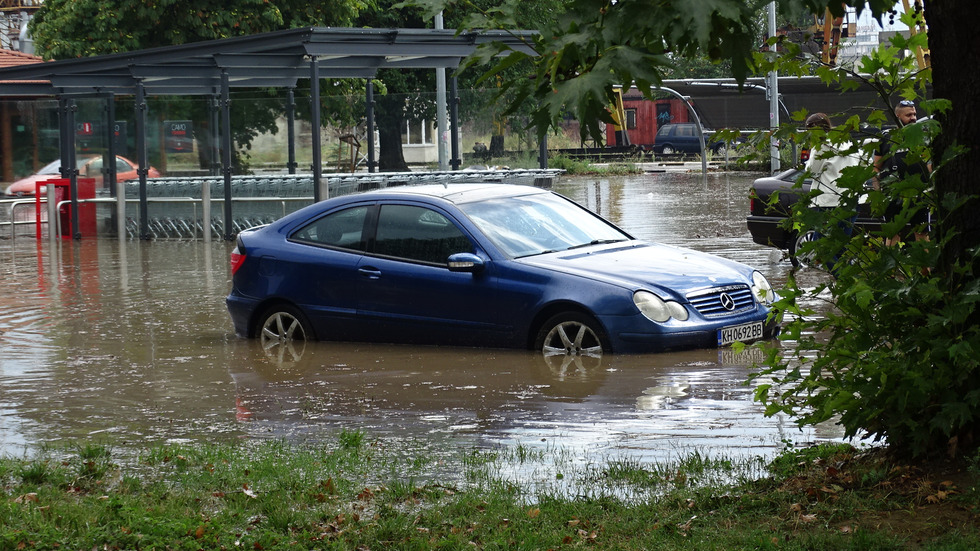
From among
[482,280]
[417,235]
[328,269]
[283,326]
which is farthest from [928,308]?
[283,326]

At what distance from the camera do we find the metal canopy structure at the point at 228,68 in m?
21.8

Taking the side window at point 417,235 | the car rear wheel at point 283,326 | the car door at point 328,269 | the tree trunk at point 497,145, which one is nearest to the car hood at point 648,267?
the side window at point 417,235

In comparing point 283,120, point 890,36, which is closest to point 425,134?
point 283,120

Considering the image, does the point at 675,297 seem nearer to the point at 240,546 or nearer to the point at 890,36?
the point at 890,36

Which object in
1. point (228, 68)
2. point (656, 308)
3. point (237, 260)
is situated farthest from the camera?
point (228, 68)

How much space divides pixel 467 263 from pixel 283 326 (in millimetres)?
2096

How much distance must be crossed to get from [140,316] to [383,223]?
4294mm

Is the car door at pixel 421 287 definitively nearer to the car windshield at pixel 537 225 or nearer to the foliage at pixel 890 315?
the car windshield at pixel 537 225

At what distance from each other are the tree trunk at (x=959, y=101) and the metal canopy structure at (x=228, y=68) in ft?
48.2

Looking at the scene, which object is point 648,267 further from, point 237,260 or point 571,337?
point 237,260

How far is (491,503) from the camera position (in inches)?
228

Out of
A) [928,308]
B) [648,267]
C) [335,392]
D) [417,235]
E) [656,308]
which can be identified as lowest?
[335,392]

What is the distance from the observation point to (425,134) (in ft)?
94.3

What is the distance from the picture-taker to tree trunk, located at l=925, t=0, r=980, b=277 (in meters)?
5.48
